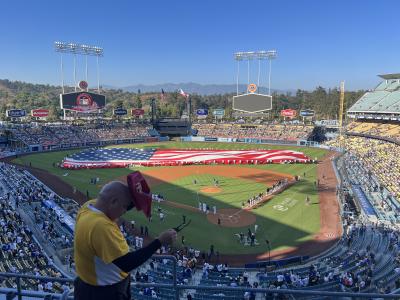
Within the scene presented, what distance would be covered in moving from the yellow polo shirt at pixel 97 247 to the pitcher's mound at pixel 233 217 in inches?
964

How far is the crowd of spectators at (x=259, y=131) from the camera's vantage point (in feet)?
258

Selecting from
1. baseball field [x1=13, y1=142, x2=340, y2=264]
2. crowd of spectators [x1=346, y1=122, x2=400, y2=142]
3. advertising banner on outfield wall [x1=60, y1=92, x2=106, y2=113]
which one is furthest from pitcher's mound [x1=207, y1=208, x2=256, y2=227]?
advertising banner on outfield wall [x1=60, y1=92, x2=106, y2=113]

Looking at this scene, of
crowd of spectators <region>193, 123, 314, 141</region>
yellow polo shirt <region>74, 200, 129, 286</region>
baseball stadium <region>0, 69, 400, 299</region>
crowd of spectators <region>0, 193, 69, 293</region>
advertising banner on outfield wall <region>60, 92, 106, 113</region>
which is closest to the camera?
yellow polo shirt <region>74, 200, 129, 286</region>

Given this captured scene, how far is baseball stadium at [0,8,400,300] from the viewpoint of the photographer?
3602mm

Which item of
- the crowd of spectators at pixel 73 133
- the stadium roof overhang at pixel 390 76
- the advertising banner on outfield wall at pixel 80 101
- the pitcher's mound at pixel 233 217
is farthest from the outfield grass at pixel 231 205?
the stadium roof overhang at pixel 390 76

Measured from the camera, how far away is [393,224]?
25562mm

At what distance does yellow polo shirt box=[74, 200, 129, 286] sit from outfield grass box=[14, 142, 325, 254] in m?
20.5

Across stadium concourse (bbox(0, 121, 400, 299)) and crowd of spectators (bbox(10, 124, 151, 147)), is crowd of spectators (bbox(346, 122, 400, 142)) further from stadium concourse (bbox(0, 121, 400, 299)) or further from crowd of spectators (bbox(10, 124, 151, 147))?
crowd of spectators (bbox(10, 124, 151, 147))

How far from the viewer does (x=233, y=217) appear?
95.5 ft

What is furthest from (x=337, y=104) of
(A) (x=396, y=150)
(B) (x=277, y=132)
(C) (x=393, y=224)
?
(C) (x=393, y=224)

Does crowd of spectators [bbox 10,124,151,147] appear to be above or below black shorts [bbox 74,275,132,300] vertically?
below

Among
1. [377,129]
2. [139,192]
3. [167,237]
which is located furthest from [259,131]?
[139,192]

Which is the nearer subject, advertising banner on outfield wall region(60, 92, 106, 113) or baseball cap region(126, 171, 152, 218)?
baseball cap region(126, 171, 152, 218)

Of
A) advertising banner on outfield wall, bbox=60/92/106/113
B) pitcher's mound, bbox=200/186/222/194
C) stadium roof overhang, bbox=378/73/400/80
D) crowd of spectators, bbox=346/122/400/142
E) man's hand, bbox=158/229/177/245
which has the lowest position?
pitcher's mound, bbox=200/186/222/194
